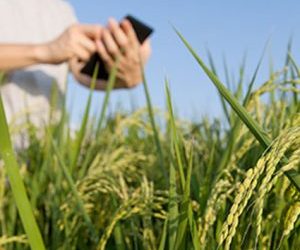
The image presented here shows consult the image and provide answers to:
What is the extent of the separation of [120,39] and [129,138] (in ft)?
1.10

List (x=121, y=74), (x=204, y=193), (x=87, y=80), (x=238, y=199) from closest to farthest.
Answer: (x=238, y=199)
(x=204, y=193)
(x=121, y=74)
(x=87, y=80)

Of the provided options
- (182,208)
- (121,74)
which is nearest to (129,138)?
(121,74)

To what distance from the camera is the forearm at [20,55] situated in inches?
75.2

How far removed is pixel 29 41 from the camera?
2.29 m

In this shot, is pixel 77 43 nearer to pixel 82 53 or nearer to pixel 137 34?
pixel 82 53

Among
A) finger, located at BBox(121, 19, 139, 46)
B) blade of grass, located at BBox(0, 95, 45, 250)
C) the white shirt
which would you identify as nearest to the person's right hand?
finger, located at BBox(121, 19, 139, 46)

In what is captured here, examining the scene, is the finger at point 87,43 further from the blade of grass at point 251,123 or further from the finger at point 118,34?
the blade of grass at point 251,123

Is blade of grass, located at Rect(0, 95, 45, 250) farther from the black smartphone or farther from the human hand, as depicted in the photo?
the black smartphone

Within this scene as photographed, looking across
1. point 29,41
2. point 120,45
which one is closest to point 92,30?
point 120,45

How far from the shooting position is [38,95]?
219cm

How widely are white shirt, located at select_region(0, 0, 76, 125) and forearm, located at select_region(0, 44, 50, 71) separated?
6.9 inches

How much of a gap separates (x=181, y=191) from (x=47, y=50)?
1.37 metres

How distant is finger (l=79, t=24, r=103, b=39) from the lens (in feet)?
5.91

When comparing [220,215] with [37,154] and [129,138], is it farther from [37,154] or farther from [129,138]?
[129,138]
